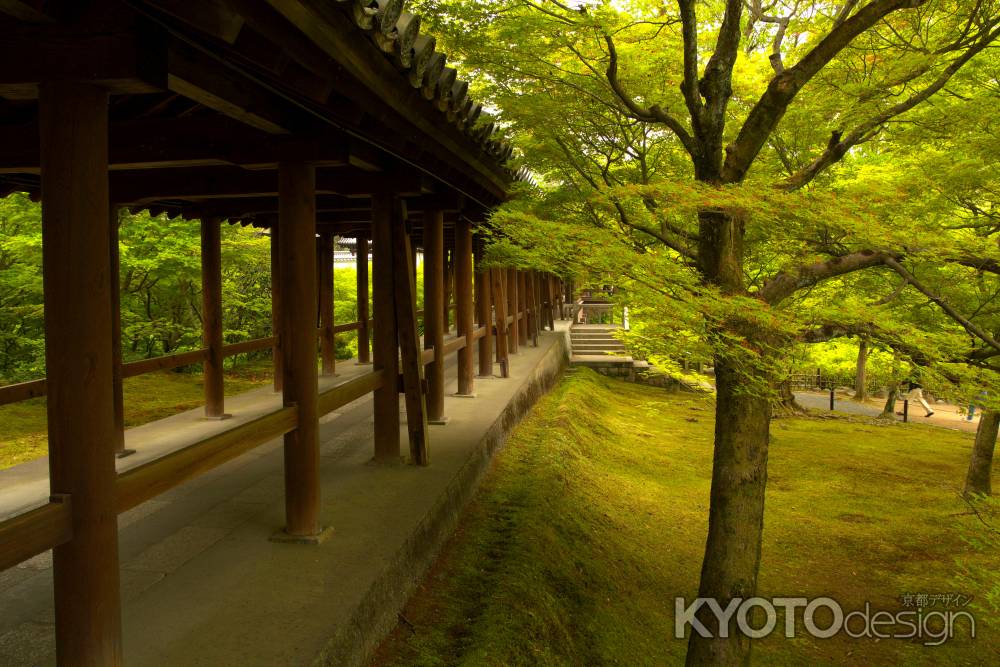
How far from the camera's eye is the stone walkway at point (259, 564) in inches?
151

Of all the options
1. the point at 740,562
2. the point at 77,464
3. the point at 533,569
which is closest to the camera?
the point at 77,464

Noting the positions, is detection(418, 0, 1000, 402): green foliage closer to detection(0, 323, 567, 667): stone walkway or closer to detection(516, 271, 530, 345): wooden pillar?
detection(0, 323, 567, 667): stone walkway

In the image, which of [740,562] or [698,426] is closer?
[740,562]

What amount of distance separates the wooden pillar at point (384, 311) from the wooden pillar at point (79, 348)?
4140 millimetres

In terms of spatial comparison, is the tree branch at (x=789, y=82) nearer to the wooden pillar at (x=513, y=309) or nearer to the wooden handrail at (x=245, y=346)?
the wooden handrail at (x=245, y=346)

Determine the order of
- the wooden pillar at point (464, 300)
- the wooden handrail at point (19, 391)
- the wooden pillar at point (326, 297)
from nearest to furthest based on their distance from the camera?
the wooden handrail at point (19, 391)
the wooden pillar at point (464, 300)
the wooden pillar at point (326, 297)

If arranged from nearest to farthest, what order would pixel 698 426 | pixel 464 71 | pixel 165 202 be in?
pixel 464 71 < pixel 165 202 < pixel 698 426

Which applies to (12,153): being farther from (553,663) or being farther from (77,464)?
(553,663)

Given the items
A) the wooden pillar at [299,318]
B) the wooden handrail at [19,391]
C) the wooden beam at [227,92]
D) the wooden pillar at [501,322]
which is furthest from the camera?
the wooden pillar at [501,322]

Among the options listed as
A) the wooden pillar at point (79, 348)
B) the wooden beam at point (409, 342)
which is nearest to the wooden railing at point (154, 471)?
the wooden pillar at point (79, 348)

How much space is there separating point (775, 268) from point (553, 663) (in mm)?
7869

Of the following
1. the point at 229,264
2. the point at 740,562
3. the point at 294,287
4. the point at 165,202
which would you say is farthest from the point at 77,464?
the point at 229,264

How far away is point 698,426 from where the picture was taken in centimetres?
1681

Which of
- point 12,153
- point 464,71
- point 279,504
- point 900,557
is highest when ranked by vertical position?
point 464,71
